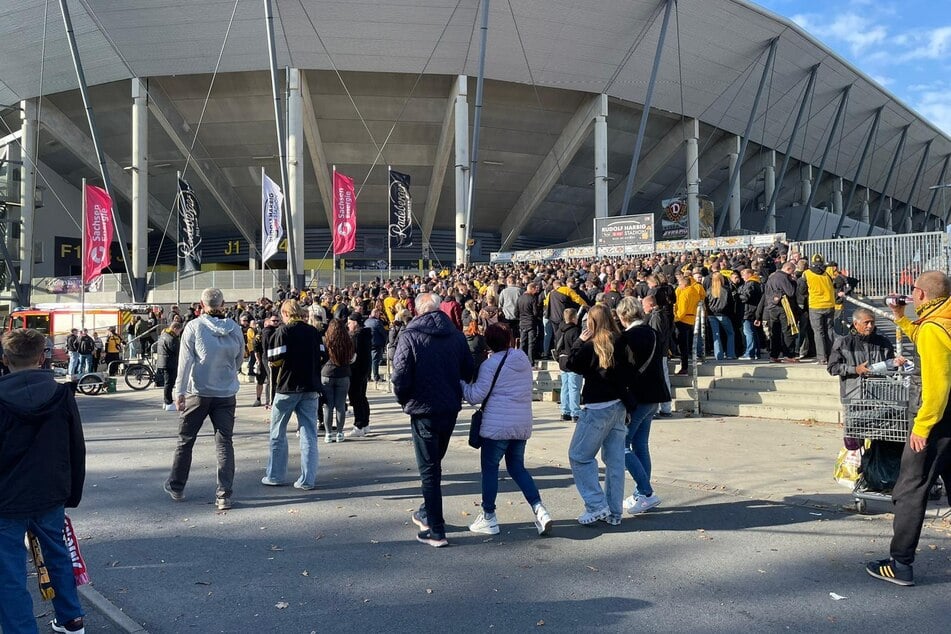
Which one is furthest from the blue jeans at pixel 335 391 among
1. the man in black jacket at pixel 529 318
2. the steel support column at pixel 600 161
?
the steel support column at pixel 600 161

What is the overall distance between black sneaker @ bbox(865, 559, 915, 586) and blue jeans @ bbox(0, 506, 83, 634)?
4.65 meters

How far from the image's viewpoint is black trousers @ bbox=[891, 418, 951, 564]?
13.1 ft

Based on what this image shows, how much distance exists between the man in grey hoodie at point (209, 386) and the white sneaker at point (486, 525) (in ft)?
7.68

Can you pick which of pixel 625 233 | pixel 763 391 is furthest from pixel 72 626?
pixel 625 233

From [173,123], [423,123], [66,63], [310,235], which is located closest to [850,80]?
[423,123]

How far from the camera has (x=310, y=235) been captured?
1666 inches

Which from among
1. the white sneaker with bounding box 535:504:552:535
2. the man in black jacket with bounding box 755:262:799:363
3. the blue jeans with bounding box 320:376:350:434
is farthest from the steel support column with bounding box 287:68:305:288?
the white sneaker with bounding box 535:504:552:535

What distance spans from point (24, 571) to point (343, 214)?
75.4 ft

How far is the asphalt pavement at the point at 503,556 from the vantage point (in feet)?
12.2

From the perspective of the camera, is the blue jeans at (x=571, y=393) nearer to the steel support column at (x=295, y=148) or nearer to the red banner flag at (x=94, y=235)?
the red banner flag at (x=94, y=235)

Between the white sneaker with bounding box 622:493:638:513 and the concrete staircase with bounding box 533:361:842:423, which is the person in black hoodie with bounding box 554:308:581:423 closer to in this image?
the concrete staircase with bounding box 533:361:842:423

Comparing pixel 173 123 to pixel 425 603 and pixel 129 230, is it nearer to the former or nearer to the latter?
pixel 129 230

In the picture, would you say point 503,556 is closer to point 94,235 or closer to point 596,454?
point 596,454

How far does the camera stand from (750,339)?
12352 millimetres
